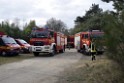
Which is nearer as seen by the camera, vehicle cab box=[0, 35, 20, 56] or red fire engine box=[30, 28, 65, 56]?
vehicle cab box=[0, 35, 20, 56]

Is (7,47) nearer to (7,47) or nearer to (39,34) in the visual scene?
(7,47)

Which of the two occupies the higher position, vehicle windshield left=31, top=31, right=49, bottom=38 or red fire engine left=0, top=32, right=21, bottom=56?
vehicle windshield left=31, top=31, right=49, bottom=38

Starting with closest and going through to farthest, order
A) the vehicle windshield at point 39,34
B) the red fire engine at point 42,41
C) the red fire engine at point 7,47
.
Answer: the red fire engine at point 7,47 < the red fire engine at point 42,41 < the vehicle windshield at point 39,34

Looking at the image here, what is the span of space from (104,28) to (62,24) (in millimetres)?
112553

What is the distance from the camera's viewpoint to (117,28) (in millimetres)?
10680

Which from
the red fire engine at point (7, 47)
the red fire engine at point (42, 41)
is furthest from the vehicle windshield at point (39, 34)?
the red fire engine at point (7, 47)

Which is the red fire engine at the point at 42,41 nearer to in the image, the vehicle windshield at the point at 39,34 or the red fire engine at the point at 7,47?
the vehicle windshield at the point at 39,34

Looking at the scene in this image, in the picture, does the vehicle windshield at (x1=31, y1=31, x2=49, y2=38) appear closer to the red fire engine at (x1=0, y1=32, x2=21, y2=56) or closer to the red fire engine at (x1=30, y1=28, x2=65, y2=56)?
the red fire engine at (x1=30, y1=28, x2=65, y2=56)

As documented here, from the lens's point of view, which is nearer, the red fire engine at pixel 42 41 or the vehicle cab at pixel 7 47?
the vehicle cab at pixel 7 47

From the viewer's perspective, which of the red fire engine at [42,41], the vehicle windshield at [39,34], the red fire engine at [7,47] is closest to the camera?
the red fire engine at [7,47]

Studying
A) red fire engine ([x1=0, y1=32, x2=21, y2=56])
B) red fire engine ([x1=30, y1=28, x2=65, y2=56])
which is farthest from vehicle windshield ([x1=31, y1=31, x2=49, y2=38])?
red fire engine ([x1=0, y1=32, x2=21, y2=56])

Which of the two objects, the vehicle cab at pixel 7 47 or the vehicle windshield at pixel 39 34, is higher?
the vehicle windshield at pixel 39 34

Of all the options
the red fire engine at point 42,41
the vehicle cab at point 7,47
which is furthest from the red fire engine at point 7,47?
the red fire engine at point 42,41

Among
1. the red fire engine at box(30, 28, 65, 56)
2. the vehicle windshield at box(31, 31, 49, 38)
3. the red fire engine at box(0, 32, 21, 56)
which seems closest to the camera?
the red fire engine at box(0, 32, 21, 56)
